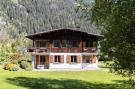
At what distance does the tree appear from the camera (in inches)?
1038

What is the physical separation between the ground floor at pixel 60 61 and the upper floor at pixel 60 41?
1.03 meters

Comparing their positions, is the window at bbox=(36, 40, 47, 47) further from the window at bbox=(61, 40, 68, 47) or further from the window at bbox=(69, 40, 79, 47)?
the window at bbox=(69, 40, 79, 47)

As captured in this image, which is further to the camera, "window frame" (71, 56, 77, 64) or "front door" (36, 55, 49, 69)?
"window frame" (71, 56, 77, 64)

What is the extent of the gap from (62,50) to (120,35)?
51293 mm

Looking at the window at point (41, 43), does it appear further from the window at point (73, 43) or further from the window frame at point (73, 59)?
the window frame at point (73, 59)

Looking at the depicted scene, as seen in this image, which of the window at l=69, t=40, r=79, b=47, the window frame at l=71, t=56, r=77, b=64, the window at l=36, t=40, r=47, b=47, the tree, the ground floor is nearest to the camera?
the tree

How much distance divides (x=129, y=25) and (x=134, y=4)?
1934mm

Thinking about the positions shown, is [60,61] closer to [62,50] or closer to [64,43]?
[62,50]

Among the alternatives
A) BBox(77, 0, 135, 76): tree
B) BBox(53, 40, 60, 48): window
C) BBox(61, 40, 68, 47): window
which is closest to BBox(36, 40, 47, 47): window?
BBox(53, 40, 60, 48): window

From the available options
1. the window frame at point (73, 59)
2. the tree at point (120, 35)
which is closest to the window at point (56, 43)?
the window frame at point (73, 59)

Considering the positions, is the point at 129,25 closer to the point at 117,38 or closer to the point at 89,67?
the point at 117,38

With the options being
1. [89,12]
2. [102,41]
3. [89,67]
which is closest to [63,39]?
[89,67]

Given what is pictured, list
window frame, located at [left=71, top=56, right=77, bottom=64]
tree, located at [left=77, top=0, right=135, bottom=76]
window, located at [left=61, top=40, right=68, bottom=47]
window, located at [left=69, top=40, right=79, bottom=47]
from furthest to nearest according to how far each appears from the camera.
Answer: window, located at [left=69, top=40, right=79, bottom=47] → window, located at [left=61, top=40, right=68, bottom=47] → window frame, located at [left=71, top=56, right=77, bottom=64] → tree, located at [left=77, top=0, right=135, bottom=76]

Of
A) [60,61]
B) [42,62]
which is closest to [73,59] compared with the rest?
[60,61]
